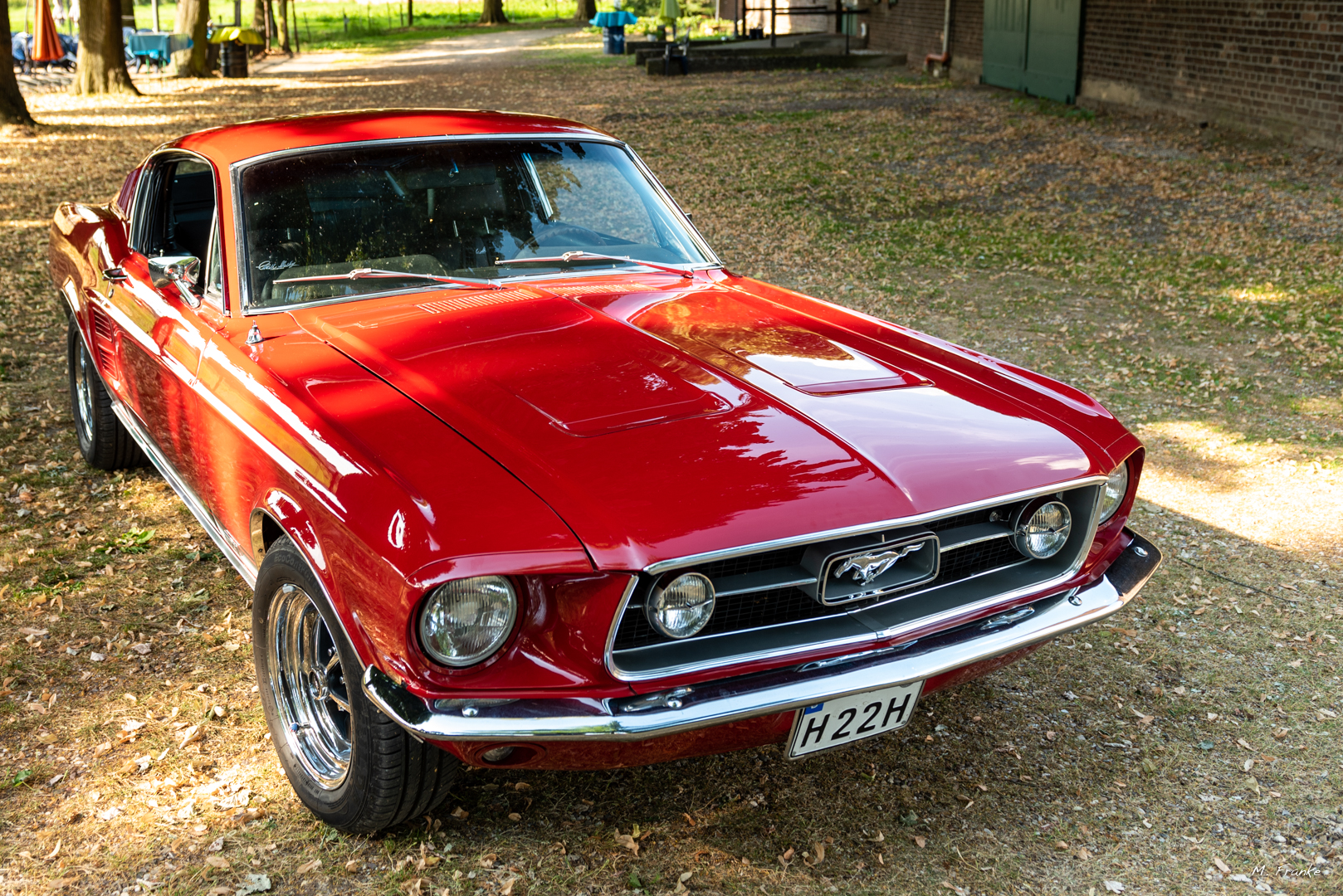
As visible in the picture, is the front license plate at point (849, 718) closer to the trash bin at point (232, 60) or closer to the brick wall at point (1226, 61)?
the brick wall at point (1226, 61)

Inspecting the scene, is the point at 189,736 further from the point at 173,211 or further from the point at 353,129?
the point at 173,211

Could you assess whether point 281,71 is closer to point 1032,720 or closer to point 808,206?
point 808,206

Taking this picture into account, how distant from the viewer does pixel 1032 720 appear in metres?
3.51

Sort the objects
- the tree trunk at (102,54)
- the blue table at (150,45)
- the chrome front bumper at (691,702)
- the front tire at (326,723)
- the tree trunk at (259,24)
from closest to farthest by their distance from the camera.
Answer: the chrome front bumper at (691,702), the front tire at (326,723), the tree trunk at (102,54), the blue table at (150,45), the tree trunk at (259,24)

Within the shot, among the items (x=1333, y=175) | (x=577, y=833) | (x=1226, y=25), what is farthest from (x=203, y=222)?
(x=1226, y=25)

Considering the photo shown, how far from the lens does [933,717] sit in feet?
11.6

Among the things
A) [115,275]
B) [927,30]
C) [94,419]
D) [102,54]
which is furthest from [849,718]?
[102,54]

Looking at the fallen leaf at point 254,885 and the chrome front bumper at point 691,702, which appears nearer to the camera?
the chrome front bumper at point 691,702

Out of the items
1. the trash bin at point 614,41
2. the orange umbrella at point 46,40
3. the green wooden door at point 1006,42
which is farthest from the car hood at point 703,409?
the trash bin at point 614,41

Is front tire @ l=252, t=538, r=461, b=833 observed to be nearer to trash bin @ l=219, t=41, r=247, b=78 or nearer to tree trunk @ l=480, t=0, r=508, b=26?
trash bin @ l=219, t=41, r=247, b=78

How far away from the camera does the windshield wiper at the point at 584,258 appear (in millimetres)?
3808

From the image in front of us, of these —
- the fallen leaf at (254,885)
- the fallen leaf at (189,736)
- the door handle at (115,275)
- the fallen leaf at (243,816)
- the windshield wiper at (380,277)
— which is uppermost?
the windshield wiper at (380,277)

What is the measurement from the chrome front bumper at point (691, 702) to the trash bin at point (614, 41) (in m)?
32.3

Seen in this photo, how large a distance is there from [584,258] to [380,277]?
2.27 ft
